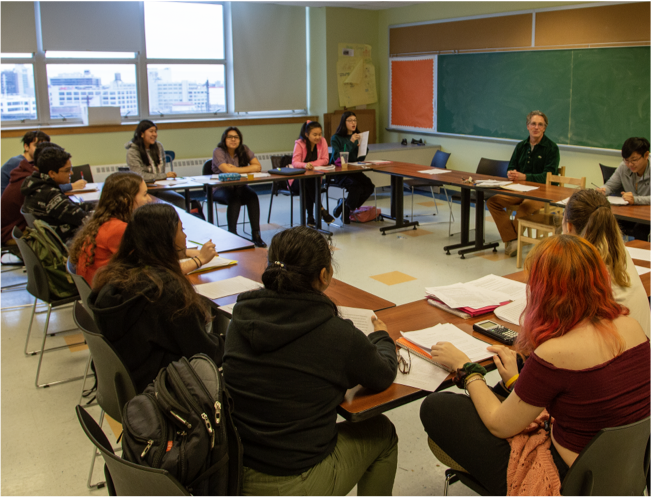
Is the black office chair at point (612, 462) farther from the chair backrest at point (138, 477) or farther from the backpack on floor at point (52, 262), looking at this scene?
the backpack on floor at point (52, 262)

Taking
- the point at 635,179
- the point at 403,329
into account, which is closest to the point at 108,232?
the point at 403,329

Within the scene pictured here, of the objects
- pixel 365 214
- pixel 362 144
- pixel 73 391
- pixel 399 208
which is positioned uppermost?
pixel 362 144

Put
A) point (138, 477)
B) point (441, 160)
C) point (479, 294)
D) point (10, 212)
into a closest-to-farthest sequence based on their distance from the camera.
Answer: point (138, 477) → point (479, 294) → point (10, 212) → point (441, 160)

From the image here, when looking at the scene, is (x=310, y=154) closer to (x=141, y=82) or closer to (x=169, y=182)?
(x=169, y=182)

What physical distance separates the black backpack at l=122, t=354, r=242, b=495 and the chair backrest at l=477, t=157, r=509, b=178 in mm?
4990

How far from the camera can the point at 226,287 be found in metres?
2.60

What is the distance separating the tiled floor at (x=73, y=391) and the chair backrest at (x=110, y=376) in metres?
0.52

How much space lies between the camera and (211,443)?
1349 mm

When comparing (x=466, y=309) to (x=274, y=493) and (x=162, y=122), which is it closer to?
(x=274, y=493)

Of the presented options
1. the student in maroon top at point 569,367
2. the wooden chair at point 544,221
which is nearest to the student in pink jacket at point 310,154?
the wooden chair at point 544,221

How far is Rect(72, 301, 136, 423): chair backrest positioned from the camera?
1.84 metres

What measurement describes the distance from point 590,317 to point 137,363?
1.39 meters

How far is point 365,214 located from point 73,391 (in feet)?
14.0

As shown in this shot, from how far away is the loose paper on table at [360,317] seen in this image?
6.73 ft
